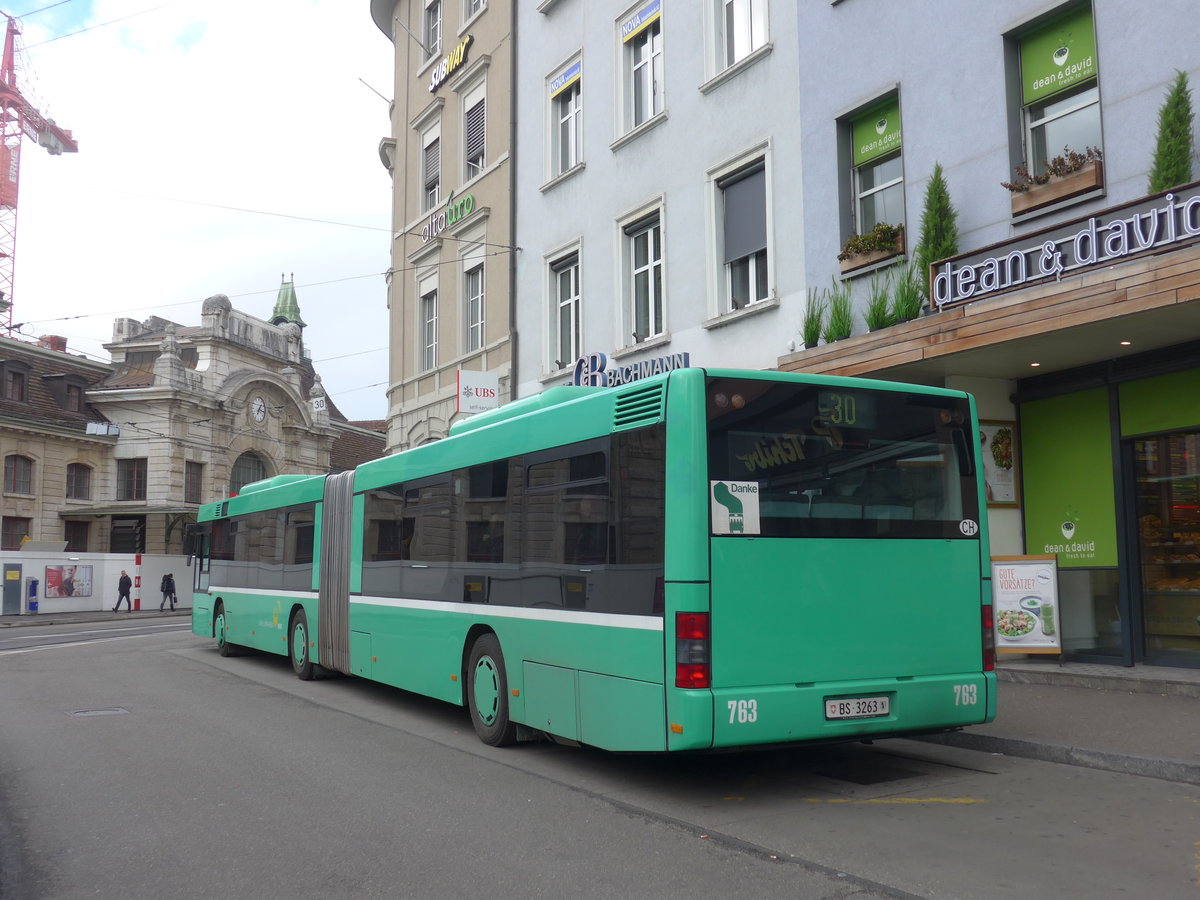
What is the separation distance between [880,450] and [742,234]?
9.65 metres

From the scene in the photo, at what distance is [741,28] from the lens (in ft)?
56.0

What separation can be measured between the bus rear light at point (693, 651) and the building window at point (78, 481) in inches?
2010

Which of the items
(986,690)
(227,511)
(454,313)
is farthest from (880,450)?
(454,313)

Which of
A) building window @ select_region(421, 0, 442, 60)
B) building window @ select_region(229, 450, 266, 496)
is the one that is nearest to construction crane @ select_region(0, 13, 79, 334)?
building window @ select_region(229, 450, 266, 496)

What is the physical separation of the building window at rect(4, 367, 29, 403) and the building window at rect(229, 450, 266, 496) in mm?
11171

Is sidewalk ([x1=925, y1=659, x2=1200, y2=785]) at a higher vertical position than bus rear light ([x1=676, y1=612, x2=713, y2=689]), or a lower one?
lower

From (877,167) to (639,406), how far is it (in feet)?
27.5

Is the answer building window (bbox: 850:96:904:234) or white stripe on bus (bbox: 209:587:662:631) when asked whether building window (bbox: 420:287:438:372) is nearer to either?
building window (bbox: 850:96:904:234)

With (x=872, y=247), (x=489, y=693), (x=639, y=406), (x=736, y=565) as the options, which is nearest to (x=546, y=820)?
(x=736, y=565)

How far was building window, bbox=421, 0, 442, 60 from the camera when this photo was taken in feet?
90.7

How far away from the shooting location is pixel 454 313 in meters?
25.6

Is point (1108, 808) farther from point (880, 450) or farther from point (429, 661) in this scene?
point (429, 661)

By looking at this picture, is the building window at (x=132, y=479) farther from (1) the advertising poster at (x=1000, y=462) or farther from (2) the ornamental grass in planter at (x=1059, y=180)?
(2) the ornamental grass in planter at (x=1059, y=180)

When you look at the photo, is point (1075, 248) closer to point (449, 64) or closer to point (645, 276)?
point (645, 276)
